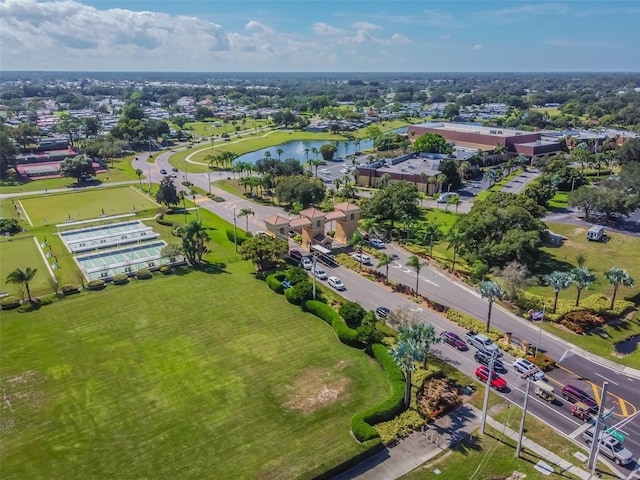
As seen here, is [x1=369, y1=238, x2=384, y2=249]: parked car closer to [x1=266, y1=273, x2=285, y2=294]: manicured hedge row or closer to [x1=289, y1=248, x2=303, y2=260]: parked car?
[x1=289, y1=248, x2=303, y2=260]: parked car

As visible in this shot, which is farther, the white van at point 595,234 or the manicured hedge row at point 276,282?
the white van at point 595,234

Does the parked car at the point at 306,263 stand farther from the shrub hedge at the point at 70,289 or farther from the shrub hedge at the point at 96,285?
the shrub hedge at the point at 70,289

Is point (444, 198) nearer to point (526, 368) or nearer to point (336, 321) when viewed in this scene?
point (336, 321)

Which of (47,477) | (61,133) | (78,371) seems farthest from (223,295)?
(61,133)

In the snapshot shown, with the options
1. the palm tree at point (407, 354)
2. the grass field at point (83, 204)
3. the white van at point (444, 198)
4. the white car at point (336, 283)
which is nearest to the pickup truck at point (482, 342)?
the palm tree at point (407, 354)

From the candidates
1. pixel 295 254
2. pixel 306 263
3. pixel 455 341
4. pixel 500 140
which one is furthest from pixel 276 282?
A: pixel 500 140

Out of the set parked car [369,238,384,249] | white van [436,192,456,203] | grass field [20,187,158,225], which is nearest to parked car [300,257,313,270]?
parked car [369,238,384,249]

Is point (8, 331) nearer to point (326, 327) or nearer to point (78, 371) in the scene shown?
point (78, 371)
